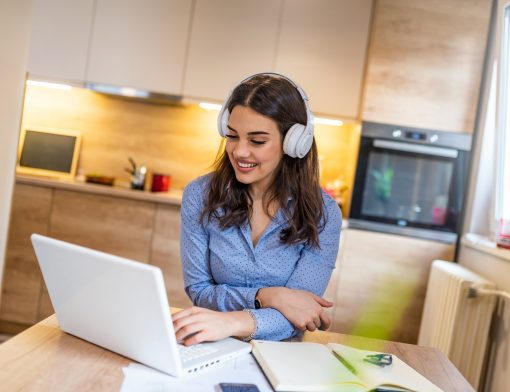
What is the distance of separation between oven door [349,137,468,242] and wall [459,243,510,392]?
0.55 m

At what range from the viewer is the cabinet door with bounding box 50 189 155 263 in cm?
348

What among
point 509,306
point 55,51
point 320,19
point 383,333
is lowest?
point 383,333

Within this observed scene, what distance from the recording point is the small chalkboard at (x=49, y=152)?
392cm

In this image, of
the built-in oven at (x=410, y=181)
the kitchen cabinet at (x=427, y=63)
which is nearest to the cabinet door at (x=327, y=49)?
the kitchen cabinet at (x=427, y=63)

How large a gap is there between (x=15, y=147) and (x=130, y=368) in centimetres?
180

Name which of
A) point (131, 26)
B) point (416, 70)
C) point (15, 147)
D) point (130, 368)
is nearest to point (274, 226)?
point (130, 368)

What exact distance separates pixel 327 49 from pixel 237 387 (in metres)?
2.88

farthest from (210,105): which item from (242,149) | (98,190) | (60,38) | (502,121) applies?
(242,149)

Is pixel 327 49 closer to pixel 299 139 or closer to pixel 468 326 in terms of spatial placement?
pixel 468 326

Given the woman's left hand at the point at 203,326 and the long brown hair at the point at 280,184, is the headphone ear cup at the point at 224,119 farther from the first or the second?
the woman's left hand at the point at 203,326

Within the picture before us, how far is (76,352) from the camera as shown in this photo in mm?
1155

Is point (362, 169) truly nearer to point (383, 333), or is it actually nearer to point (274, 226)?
point (383, 333)

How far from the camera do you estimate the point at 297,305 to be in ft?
4.77

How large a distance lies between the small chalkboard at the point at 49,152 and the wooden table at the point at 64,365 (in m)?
2.79
